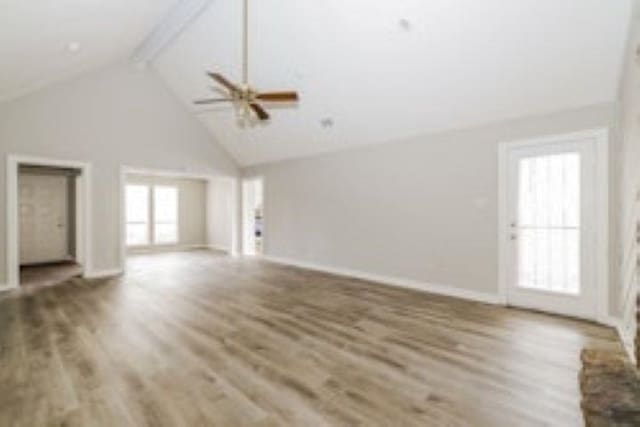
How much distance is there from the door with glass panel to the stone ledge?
2.72m

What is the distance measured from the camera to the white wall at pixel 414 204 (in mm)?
4203

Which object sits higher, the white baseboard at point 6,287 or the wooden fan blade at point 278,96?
the wooden fan blade at point 278,96

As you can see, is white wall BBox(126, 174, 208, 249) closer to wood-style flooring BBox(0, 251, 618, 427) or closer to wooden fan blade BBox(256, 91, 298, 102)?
wood-style flooring BBox(0, 251, 618, 427)

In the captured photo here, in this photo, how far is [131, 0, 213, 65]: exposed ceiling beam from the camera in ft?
13.9

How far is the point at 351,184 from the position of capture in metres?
5.86

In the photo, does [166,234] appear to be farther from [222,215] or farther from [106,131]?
[106,131]

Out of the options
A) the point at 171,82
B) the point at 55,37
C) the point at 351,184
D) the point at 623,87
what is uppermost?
the point at 171,82

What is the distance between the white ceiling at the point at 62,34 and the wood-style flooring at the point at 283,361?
9.42 ft

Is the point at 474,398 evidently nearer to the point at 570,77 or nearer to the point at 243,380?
the point at 243,380

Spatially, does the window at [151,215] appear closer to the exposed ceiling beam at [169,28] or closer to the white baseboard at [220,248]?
the white baseboard at [220,248]

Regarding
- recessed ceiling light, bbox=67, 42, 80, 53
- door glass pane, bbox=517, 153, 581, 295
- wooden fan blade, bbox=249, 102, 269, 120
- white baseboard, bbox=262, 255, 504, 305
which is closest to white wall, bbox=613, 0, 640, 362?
door glass pane, bbox=517, 153, 581, 295

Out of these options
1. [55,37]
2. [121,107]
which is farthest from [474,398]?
[121,107]

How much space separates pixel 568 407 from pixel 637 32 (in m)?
2.83

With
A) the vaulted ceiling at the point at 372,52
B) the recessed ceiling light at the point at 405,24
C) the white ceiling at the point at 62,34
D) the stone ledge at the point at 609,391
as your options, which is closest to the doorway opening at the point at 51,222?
the white ceiling at the point at 62,34
